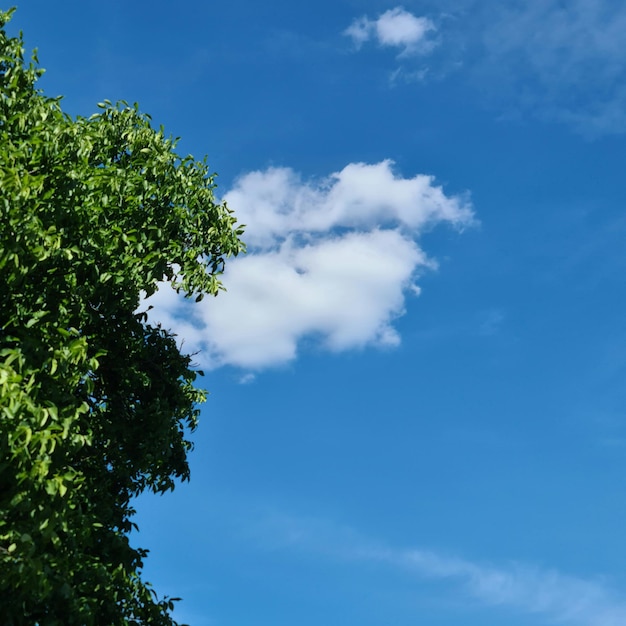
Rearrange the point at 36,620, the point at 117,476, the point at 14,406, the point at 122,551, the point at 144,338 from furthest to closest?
the point at 144,338 < the point at 117,476 < the point at 122,551 < the point at 36,620 < the point at 14,406

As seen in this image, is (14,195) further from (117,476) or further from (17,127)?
(117,476)

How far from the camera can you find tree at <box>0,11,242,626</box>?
10.7 metres

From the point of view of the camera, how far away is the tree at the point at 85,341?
35.0 feet

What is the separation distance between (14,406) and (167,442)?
343 inches

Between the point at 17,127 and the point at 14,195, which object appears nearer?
the point at 14,195

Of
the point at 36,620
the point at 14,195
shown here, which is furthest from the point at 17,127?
the point at 36,620

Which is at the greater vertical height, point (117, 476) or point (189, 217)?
point (189, 217)

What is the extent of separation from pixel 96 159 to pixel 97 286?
506 centimetres

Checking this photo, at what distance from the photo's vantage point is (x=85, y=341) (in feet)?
40.9

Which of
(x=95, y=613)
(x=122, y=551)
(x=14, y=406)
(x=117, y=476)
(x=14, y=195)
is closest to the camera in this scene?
(x=14, y=406)

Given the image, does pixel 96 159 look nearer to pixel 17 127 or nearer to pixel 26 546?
pixel 17 127

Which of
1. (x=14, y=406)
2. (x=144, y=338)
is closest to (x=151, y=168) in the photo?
(x=144, y=338)

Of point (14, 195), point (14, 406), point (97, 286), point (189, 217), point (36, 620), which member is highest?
point (189, 217)

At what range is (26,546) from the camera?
1027 centimetres
